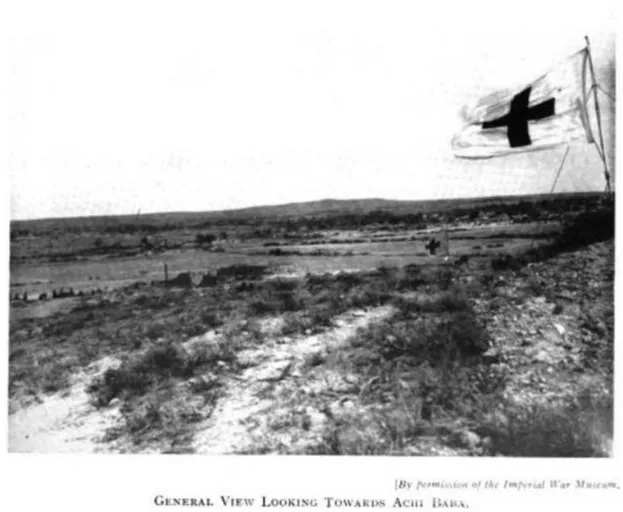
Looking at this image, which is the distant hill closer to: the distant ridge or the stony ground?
the distant ridge

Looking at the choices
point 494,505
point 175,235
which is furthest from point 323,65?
point 494,505

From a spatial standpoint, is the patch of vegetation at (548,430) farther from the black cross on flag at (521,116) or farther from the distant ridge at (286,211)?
the black cross on flag at (521,116)

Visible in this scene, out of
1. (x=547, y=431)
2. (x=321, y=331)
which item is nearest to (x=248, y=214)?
(x=321, y=331)

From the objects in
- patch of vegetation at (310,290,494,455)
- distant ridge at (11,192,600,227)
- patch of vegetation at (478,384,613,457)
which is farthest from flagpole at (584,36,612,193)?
patch of vegetation at (478,384,613,457)

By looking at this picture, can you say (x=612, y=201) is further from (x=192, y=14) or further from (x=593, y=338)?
(x=192, y=14)

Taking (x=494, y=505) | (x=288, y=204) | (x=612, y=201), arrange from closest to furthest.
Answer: (x=494, y=505) < (x=612, y=201) < (x=288, y=204)

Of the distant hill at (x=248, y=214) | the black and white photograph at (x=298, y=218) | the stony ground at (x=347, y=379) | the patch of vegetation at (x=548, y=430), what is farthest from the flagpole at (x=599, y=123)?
the patch of vegetation at (x=548, y=430)
